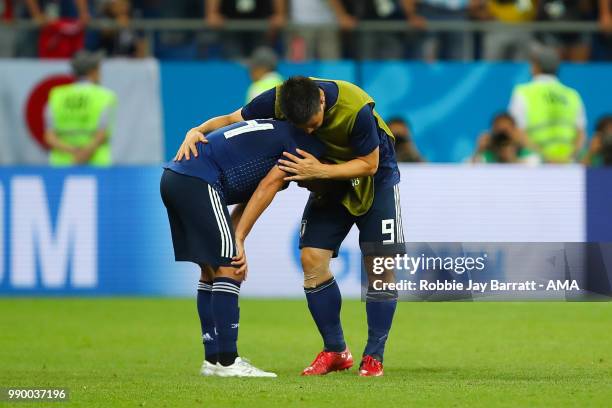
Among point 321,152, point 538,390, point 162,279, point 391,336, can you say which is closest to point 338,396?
point 538,390

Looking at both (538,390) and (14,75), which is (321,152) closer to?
(538,390)

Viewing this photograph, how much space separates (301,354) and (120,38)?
26.7ft

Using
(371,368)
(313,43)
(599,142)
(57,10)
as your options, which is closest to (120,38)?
(57,10)

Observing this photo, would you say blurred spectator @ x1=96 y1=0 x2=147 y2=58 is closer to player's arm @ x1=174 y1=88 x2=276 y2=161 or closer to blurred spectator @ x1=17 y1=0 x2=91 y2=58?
blurred spectator @ x1=17 y1=0 x2=91 y2=58

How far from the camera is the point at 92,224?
14383 mm

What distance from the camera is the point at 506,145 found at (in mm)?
15602

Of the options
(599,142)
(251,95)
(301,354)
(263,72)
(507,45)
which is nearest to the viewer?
(301,354)

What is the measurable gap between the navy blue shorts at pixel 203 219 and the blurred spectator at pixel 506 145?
762 cm

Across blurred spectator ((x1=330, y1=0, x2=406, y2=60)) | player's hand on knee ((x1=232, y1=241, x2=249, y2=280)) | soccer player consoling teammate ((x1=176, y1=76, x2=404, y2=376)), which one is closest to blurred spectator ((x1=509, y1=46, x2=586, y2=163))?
blurred spectator ((x1=330, y1=0, x2=406, y2=60))

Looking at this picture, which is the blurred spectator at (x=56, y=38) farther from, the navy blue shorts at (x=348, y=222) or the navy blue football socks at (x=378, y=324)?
the navy blue football socks at (x=378, y=324)

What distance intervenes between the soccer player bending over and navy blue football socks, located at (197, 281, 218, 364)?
12 cm

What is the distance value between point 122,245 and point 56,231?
696 millimetres

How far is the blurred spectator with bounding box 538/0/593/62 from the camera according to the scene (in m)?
17.6

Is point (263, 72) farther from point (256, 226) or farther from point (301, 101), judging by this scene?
point (301, 101)
